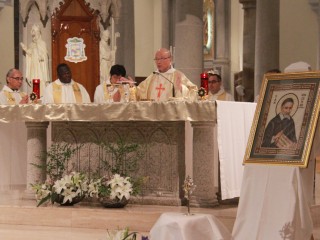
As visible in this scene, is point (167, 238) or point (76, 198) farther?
point (76, 198)

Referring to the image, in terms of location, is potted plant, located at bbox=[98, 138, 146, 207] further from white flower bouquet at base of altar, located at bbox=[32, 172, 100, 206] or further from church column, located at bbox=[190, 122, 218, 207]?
church column, located at bbox=[190, 122, 218, 207]

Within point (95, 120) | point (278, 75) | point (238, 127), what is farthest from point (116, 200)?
point (278, 75)

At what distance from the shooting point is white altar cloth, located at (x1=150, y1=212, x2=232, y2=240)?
5.48m

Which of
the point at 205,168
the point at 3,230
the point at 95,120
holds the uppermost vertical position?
the point at 95,120

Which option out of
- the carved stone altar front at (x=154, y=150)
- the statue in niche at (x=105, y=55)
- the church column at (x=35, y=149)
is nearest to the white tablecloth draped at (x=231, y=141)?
the carved stone altar front at (x=154, y=150)

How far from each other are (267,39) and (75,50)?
13.1 ft

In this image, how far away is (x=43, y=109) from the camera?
7754mm

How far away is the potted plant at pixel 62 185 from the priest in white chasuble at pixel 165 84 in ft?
3.37

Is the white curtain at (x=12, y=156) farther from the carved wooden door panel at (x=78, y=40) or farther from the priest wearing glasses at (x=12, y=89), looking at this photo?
the carved wooden door panel at (x=78, y=40)

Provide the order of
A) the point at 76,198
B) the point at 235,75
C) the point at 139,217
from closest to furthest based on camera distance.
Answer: the point at 139,217 → the point at 76,198 → the point at 235,75

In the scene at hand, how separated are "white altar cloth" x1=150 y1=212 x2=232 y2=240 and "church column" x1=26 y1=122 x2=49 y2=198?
8.62 feet

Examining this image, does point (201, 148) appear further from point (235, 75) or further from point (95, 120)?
point (235, 75)

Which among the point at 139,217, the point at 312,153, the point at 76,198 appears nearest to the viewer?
the point at 312,153

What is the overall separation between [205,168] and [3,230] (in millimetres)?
2067
